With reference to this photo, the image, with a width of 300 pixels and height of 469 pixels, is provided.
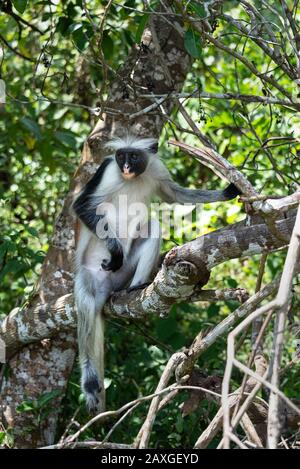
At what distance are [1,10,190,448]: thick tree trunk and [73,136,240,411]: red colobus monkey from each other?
0.21 m

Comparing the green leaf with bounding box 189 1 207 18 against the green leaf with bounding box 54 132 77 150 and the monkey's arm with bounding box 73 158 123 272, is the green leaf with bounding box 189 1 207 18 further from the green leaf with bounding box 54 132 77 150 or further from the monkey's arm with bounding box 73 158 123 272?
the green leaf with bounding box 54 132 77 150

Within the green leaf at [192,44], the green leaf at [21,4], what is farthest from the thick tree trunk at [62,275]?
the green leaf at [192,44]

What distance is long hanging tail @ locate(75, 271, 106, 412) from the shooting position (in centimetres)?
545

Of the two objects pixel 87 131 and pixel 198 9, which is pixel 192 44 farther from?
pixel 87 131

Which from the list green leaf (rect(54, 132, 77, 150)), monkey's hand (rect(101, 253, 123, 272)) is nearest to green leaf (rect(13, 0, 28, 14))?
green leaf (rect(54, 132, 77, 150))

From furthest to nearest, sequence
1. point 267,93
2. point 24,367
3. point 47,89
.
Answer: point 47,89 < point 24,367 < point 267,93

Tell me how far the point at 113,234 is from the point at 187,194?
677 mm

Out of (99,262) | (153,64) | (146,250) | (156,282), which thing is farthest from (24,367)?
(153,64)

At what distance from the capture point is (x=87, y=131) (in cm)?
902

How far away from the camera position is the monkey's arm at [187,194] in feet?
18.6

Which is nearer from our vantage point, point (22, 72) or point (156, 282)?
point (156, 282)
